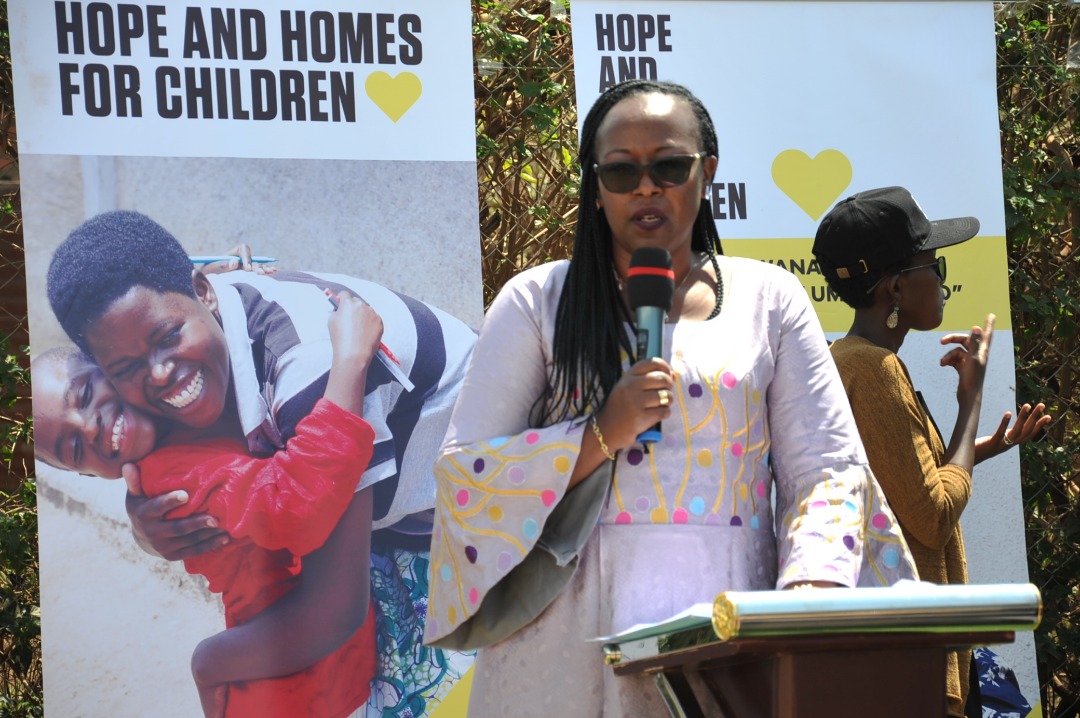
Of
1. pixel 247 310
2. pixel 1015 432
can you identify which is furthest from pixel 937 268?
pixel 247 310

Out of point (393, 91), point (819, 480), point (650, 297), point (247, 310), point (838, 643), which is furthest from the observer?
point (393, 91)

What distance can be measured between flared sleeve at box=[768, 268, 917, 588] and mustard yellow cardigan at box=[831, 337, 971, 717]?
0.74 meters

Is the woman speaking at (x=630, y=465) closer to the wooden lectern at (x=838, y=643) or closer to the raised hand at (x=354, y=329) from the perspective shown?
the wooden lectern at (x=838, y=643)

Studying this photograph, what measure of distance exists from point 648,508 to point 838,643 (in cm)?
54

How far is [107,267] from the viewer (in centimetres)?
410

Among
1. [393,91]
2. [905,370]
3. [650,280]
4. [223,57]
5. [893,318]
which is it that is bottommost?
[905,370]

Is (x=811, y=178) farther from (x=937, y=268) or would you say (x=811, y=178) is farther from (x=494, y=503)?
(x=494, y=503)

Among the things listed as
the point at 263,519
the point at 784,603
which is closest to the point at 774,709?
the point at 784,603

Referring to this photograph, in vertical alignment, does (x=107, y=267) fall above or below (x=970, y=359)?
above

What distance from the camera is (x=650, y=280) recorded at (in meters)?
2.13

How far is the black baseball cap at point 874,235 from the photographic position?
3287mm

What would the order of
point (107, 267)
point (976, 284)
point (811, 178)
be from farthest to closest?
point (976, 284) → point (811, 178) → point (107, 267)

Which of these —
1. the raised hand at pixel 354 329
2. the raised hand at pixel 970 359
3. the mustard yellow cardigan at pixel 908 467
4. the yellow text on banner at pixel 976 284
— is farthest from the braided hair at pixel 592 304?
the yellow text on banner at pixel 976 284

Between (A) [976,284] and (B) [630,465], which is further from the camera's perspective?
(A) [976,284]
